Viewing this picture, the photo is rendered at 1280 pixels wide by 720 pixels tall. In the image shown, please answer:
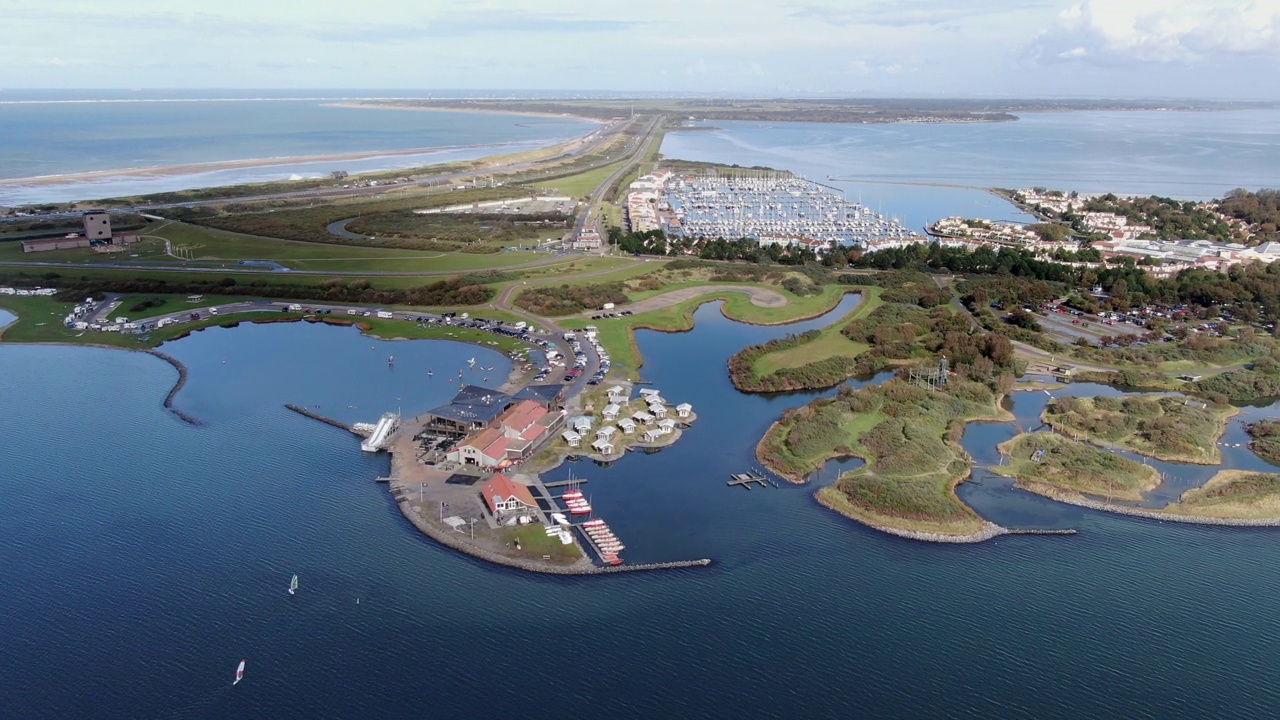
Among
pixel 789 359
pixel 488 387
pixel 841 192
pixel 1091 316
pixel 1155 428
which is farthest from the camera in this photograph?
pixel 841 192

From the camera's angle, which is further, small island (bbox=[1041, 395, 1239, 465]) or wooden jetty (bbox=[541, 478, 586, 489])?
small island (bbox=[1041, 395, 1239, 465])

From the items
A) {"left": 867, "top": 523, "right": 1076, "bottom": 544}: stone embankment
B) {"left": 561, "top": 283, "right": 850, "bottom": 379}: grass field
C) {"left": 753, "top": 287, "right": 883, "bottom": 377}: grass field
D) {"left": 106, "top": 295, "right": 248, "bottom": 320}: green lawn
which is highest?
{"left": 106, "top": 295, "right": 248, "bottom": 320}: green lawn

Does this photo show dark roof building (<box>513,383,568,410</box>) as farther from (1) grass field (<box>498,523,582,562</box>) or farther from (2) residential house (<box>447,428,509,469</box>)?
(1) grass field (<box>498,523,582,562</box>)

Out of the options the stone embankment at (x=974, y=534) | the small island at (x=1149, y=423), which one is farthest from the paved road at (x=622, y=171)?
the stone embankment at (x=974, y=534)

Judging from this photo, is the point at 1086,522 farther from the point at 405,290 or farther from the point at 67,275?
the point at 67,275

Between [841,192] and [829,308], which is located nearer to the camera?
[829,308]

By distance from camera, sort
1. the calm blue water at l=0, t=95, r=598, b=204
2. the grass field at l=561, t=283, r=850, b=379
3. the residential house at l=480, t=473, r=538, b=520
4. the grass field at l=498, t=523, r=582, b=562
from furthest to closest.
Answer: the calm blue water at l=0, t=95, r=598, b=204, the grass field at l=561, t=283, r=850, b=379, the residential house at l=480, t=473, r=538, b=520, the grass field at l=498, t=523, r=582, b=562

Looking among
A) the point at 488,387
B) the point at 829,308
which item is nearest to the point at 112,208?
the point at 488,387

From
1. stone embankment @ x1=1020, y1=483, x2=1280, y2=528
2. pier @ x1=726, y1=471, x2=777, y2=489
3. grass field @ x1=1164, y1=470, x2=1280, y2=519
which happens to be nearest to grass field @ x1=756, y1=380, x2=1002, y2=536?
pier @ x1=726, y1=471, x2=777, y2=489
